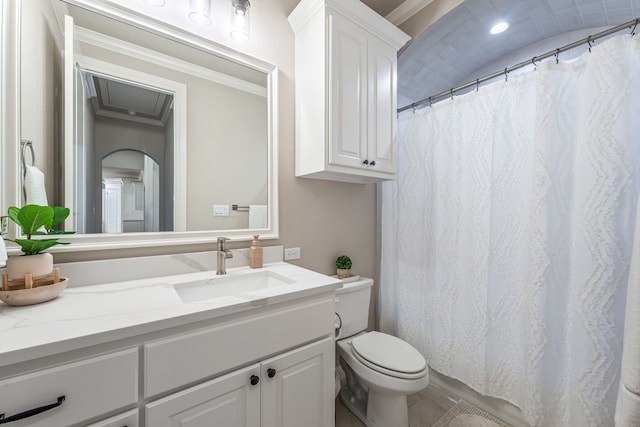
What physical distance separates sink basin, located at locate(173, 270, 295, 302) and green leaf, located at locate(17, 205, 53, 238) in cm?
46

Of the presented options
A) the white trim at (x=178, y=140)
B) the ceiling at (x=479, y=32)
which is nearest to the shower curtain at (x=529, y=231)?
the ceiling at (x=479, y=32)

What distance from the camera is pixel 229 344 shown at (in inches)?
32.2

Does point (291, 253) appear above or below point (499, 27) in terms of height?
below

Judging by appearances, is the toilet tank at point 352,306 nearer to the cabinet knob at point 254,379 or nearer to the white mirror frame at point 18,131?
the white mirror frame at point 18,131

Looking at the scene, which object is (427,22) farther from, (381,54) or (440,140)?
(440,140)

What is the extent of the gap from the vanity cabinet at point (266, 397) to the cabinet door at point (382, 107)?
1080mm

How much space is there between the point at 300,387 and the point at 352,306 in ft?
2.22

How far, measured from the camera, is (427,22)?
69.7 inches

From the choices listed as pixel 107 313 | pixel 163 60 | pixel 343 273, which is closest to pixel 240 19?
pixel 163 60

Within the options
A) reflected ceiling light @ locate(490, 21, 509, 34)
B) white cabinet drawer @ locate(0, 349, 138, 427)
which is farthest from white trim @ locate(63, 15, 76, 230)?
reflected ceiling light @ locate(490, 21, 509, 34)

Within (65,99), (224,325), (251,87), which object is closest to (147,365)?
(224,325)

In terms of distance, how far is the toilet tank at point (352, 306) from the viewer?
1.54 metres

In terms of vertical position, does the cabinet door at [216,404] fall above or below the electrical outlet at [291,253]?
below

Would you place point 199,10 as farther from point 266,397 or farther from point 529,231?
point 529,231
